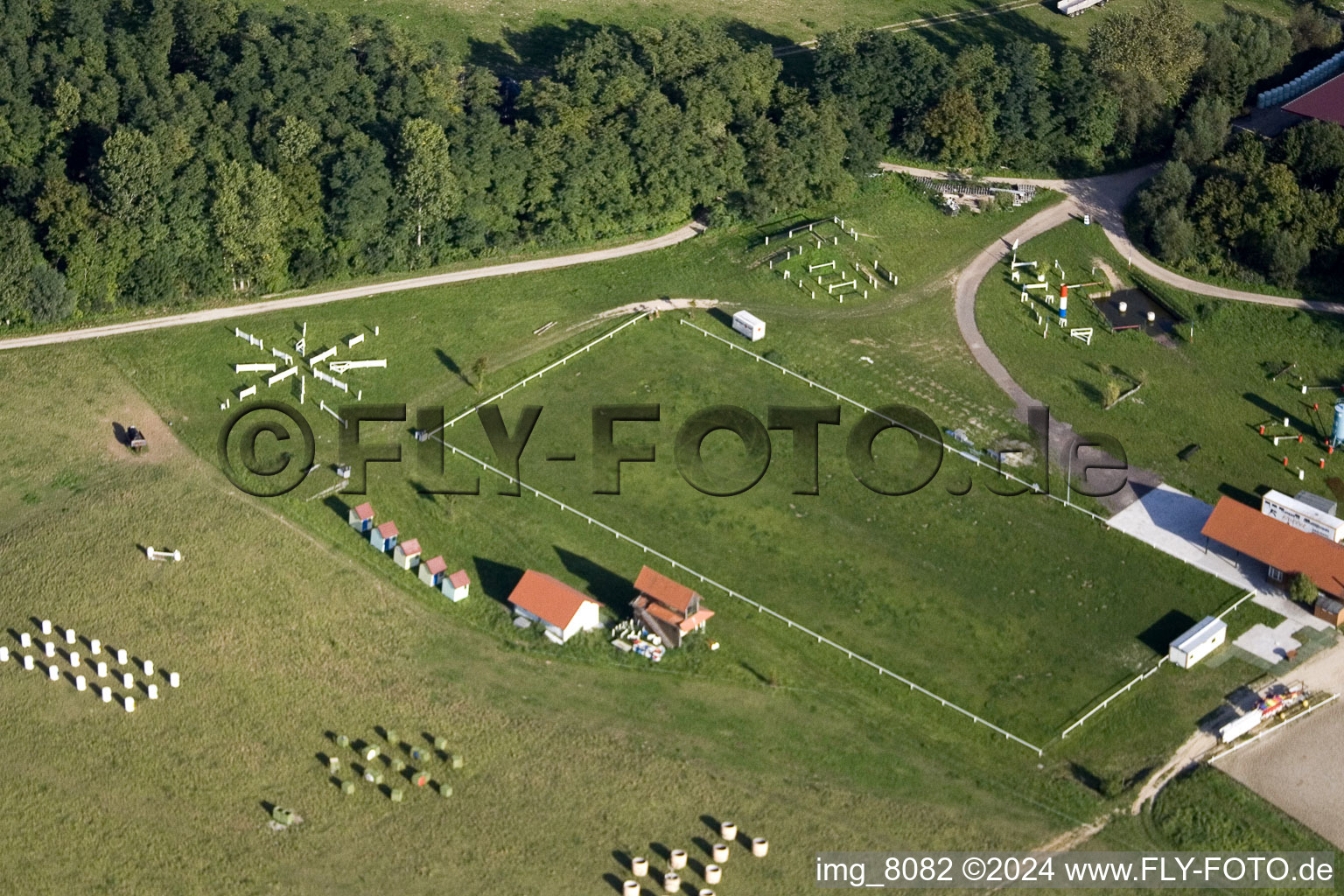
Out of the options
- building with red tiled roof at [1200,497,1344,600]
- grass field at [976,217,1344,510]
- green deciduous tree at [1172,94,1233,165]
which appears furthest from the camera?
green deciduous tree at [1172,94,1233,165]

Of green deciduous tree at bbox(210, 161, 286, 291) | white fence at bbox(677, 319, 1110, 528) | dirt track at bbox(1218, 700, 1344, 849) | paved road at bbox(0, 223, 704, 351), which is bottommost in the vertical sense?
dirt track at bbox(1218, 700, 1344, 849)

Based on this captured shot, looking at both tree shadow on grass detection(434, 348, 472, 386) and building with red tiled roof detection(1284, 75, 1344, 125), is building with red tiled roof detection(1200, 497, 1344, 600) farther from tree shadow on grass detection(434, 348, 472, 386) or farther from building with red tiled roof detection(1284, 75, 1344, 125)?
tree shadow on grass detection(434, 348, 472, 386)

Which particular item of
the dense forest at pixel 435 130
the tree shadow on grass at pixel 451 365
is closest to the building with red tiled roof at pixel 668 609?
the tree shadow on grass at pixel 451 365

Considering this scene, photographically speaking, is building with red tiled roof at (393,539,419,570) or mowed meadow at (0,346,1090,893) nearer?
mowed meadow at (0,346,1090,893)

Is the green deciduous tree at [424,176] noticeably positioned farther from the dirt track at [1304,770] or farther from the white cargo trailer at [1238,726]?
the dirt track at [1304,770]

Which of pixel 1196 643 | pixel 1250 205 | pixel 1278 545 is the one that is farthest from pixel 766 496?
pixel 1250 205

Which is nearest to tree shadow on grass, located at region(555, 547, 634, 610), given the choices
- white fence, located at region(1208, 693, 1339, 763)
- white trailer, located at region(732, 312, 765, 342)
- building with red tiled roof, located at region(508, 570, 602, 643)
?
building with red tiled roof, located at region(508, 570, 602, 643)
